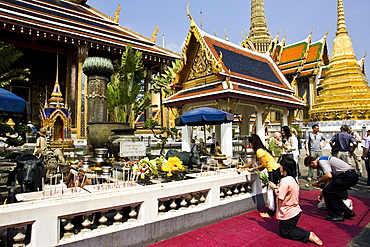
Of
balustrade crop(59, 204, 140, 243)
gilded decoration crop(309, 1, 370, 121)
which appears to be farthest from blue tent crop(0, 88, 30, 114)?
gilded decoration crop(309, 1, 370, 121)

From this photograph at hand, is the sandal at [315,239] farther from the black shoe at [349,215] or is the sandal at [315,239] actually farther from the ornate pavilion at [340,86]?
the ornate pavilion at [340,86]

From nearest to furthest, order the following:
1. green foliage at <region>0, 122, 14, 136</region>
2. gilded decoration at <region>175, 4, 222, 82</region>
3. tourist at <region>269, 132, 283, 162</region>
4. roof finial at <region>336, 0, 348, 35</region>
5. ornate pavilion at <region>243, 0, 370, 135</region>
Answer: green foliage at <region>0, 122, 14, 136</region>
tourist at <region>269, 132, 283, 162</region>
gilded decoration at <region>175, 4, 222, 82</region>
ornate pavilion at <region>243, 0, 370, 135</region>
roof finial at <region>336, 0, 348, 35</region>

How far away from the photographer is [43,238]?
2844mm

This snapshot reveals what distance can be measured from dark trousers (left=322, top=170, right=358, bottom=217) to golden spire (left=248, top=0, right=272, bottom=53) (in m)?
33.4

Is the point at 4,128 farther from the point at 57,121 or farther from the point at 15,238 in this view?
the point at 57,121

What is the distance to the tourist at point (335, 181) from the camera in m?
4.90

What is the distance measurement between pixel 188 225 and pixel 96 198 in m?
1.72

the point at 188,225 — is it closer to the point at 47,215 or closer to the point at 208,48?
the point at 47,215

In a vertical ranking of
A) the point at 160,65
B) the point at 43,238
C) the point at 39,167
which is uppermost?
the point at 160,65

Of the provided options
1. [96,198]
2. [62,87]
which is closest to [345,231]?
[96,198]

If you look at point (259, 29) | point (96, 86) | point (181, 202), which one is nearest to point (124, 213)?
point (181, 202)

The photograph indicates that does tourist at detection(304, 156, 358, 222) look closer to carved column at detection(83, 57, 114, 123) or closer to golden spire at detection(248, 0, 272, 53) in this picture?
carved column at detection(83, 57, 114, 123)

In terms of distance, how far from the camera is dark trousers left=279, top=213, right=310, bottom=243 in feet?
13.0

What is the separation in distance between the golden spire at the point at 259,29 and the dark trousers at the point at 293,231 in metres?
34.7
